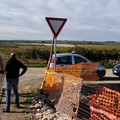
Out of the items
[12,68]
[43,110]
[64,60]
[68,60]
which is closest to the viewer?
[43,110]

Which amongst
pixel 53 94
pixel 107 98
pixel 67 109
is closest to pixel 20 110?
pixel 53 94

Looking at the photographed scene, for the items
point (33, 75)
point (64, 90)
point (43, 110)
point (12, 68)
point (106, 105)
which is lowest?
point (33, 75)

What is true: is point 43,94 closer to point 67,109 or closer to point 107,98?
point 67,109

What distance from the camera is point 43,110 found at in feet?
38.9

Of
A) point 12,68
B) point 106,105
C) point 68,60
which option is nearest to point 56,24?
point 12,68

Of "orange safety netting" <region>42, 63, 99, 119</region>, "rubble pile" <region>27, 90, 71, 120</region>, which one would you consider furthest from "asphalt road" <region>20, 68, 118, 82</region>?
"rubble pile" <region>27, 90, 71, 120</region>

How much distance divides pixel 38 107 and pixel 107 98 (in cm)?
388

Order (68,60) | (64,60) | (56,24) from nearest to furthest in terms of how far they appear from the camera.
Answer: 1. (56,24)
2. (64,60)
3. (68,60)

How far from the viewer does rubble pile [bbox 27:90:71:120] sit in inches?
423

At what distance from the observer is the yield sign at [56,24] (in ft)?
44.4

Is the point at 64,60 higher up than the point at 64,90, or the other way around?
the point at 64,60

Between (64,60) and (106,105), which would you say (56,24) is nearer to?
(106,105)

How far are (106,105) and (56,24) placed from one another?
547 cm

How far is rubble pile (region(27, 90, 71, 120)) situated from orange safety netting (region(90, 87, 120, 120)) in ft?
4.30
